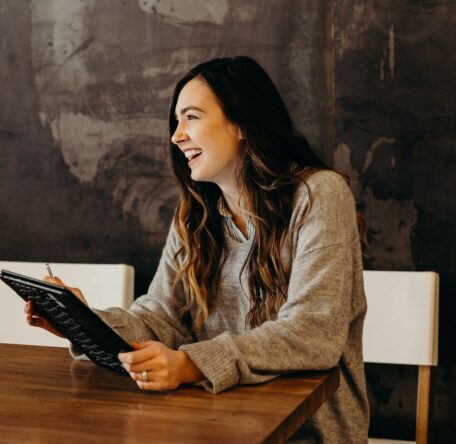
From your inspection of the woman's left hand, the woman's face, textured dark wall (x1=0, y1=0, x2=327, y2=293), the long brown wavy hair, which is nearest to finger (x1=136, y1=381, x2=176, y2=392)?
the woman's left hand

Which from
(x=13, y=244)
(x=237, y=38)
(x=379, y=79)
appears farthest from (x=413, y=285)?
(x=13, y=244)

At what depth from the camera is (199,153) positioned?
1.71 meters

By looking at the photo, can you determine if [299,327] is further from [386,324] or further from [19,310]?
[19,310]

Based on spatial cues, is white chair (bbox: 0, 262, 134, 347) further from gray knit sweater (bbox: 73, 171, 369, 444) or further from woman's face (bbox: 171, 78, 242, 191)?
woman's face (bbox: 171, 78, 242, 191)

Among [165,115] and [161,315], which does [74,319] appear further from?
[165,115]

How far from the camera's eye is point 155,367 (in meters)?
1.16

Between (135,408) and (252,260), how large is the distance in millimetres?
573

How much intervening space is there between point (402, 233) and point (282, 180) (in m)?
0.84

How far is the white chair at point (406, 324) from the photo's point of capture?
2.06 meters

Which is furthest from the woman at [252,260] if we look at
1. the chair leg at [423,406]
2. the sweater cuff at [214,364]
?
the chair leg at [423,406]

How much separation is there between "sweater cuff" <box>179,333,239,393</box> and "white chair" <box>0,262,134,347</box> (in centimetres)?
112

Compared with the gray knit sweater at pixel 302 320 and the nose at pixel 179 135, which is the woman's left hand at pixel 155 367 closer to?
the gray knit sweater at pixel 302 320

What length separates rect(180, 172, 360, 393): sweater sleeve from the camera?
1.20m

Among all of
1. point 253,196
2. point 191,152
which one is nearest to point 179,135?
point 191,152
